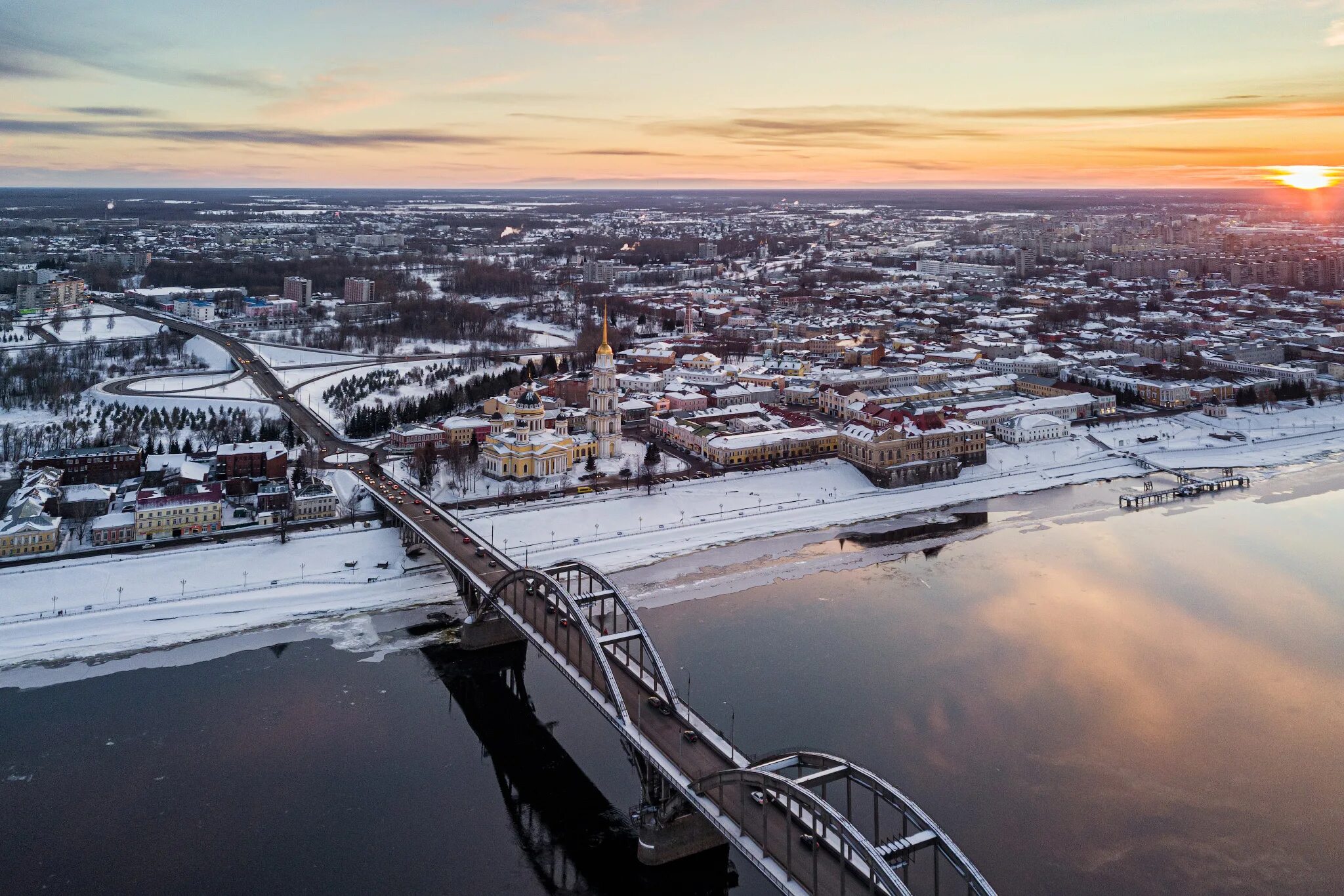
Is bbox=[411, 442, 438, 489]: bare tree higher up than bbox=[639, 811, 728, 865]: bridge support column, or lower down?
higher up

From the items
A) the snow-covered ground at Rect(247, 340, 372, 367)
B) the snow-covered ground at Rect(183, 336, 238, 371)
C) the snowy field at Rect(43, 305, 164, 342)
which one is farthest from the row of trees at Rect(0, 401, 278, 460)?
the snowy field at Rect(43, 305, 164, 342)

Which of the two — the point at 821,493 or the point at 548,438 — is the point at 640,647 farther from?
the point at 548,438

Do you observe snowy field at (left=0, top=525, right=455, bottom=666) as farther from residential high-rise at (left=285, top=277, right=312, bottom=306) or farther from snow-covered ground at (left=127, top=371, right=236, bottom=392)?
residential high-rise at (left=285, top=277, right=312, bottom=306)

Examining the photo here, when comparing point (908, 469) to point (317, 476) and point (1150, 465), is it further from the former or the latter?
point (317, 476)

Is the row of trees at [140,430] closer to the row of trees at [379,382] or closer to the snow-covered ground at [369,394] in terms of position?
the snow-covered ground at [369,394]

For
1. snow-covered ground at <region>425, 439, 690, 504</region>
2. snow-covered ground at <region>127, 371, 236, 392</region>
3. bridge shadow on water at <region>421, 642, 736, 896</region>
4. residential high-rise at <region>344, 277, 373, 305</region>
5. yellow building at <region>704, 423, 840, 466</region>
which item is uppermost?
residential high-rise at <region>344, 277, 373, 305</region>

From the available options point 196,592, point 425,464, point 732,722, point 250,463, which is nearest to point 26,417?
point 250,463

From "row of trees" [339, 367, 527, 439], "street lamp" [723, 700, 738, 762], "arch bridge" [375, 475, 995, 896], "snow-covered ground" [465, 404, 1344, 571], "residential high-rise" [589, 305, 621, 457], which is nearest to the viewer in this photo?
"arch bridge" [375, 475, 995, 896]

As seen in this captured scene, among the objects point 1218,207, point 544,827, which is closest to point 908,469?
point 544,827
